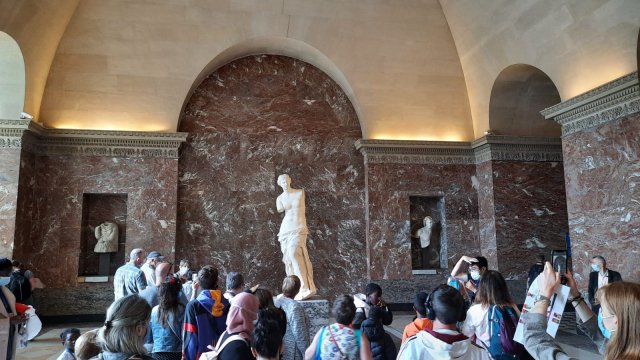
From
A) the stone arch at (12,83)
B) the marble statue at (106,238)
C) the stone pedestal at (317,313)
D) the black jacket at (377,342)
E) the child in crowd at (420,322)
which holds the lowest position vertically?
the stone pedestal at (317,313)

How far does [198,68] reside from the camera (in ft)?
38.3

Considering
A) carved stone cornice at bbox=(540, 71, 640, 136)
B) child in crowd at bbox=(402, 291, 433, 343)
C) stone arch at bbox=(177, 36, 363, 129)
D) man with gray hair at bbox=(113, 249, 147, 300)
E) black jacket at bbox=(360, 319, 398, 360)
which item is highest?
stone arch at bbox=(177, 36, 363, 129)

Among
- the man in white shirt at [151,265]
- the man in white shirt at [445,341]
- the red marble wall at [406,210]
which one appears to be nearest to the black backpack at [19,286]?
the man in white shirt at [151,265]

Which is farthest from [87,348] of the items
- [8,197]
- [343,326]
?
[8,197]

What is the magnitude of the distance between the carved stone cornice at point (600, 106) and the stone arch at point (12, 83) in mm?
10810

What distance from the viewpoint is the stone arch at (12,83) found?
399 inches

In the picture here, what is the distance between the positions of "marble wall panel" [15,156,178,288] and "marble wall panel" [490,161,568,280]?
303 inches

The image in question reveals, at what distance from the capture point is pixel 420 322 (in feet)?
11.7

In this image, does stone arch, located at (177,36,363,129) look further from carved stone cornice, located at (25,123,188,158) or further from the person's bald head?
the person's bald head

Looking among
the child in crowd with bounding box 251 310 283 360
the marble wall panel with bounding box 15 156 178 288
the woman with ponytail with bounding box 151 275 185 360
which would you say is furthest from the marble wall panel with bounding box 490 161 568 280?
the child in crowd with bounding box 251 310 283 360

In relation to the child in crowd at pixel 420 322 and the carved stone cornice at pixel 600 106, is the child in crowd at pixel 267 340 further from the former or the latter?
the carved stone cornice at pixel 600 106

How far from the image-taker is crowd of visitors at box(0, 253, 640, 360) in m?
2.13

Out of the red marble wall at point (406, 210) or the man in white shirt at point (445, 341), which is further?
the red marble wall at point (406, 210)

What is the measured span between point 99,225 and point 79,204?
0.65 metres
